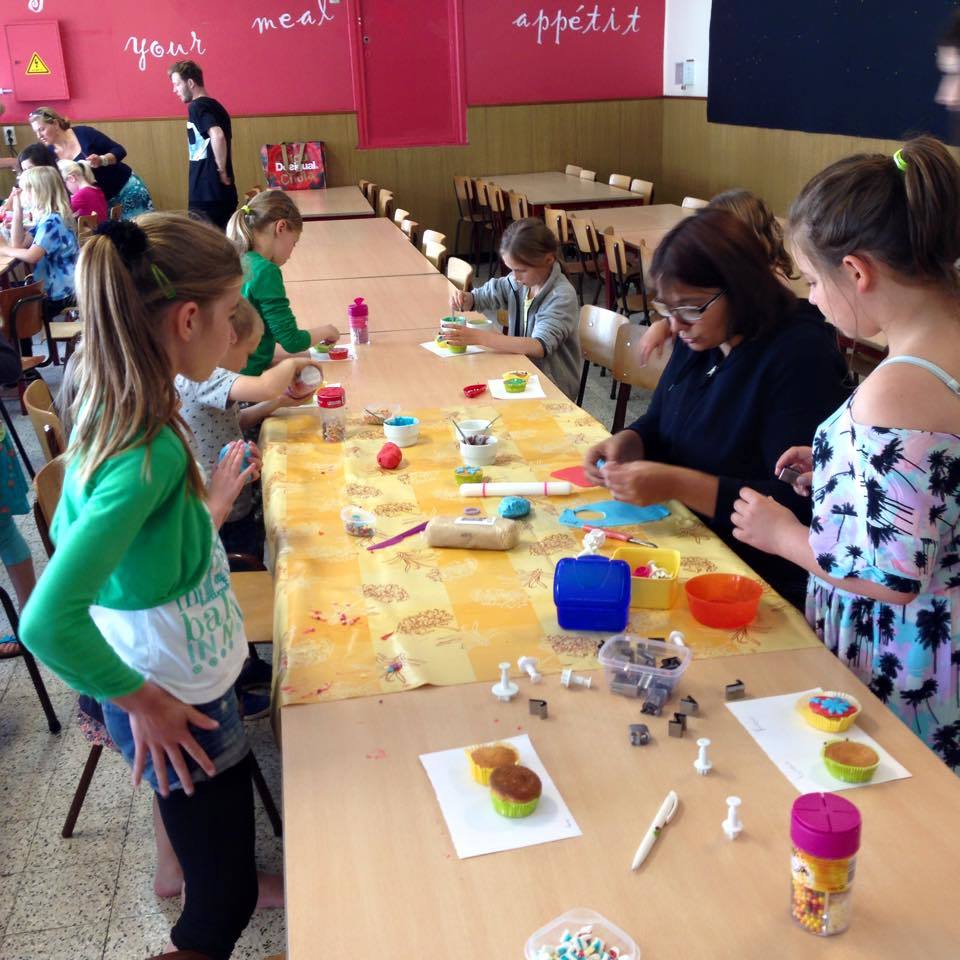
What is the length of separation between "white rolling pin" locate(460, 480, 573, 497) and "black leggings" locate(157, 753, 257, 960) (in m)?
0.87

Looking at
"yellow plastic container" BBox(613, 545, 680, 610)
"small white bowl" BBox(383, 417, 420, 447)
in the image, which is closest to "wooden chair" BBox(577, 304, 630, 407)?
"small white bowl" BBox(383, 417, 420, 447)

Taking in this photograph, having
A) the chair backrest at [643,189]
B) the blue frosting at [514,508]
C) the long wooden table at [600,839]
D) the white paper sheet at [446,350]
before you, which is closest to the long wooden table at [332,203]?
the chair backrest at [643,189]

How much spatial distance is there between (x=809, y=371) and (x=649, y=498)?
42 centimetres

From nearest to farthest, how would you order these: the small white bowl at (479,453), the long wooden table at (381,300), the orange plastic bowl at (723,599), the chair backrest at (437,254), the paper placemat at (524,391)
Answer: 1. the orange plastic bowl at (723,599)
2. the small white bowl at (479,453)
3. the paper placemat at (524,391)
4. the long wooden table at (381,300)
5. the chair backrest at (437,254)

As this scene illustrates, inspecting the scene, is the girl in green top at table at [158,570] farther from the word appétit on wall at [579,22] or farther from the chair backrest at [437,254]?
the word appétit on wall at [579,22]

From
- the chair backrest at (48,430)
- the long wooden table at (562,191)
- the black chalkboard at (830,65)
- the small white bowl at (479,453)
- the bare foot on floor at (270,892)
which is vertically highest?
the black chalkboard at (830,65)

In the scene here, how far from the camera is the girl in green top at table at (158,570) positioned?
4.02ft

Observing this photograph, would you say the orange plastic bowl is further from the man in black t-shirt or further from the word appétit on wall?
the word appétit on wall

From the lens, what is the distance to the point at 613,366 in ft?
11.6

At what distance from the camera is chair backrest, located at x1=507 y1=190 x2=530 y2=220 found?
7.30 metres

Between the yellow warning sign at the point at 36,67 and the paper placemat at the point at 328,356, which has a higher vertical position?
the yellow warning sign at the point at 36,67

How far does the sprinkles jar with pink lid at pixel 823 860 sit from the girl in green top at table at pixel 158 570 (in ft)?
2.80

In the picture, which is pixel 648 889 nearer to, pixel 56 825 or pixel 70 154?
pixel 56 825

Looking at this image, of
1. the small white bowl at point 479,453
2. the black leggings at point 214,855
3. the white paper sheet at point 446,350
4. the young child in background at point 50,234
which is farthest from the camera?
the young child in background at point 50,234
